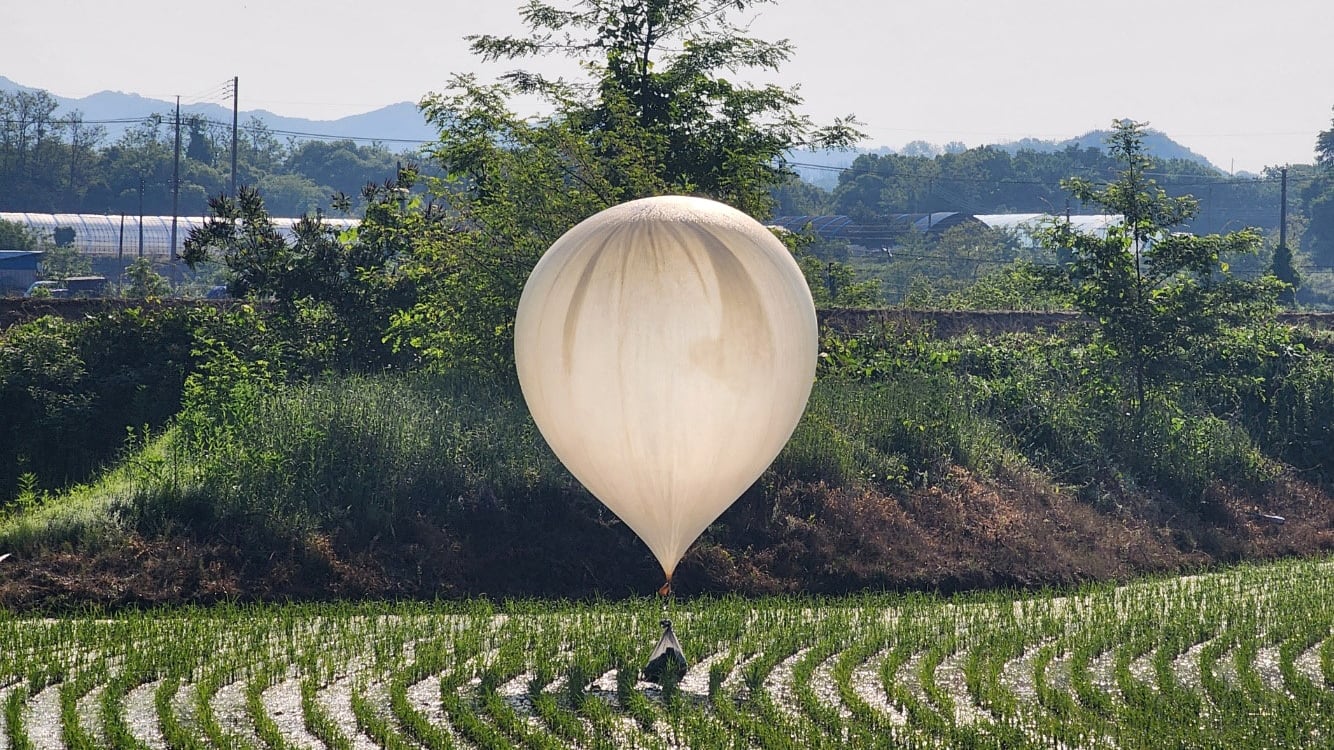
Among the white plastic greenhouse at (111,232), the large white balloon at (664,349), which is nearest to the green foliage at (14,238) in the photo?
the white plastic greenhouse at (111,232)

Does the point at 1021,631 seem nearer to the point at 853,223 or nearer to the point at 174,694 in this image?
the point at 174,694

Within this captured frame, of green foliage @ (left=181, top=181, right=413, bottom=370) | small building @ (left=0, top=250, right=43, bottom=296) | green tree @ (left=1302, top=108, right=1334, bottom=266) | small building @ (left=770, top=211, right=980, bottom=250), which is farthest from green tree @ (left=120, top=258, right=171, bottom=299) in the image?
green tree @ (left=1302, top=108, right=1334, bottom=266)

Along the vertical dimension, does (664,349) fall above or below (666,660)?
above

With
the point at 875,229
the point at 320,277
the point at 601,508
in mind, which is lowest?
the point at 601,508

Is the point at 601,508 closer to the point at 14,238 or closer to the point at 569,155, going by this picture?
the point at 569,155

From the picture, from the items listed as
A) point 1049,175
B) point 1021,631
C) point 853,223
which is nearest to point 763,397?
point 1021,631

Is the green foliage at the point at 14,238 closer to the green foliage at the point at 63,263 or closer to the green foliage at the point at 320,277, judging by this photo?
the green foliage at the point at 63,263

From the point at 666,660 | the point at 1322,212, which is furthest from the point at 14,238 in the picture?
the point at 1322,212
